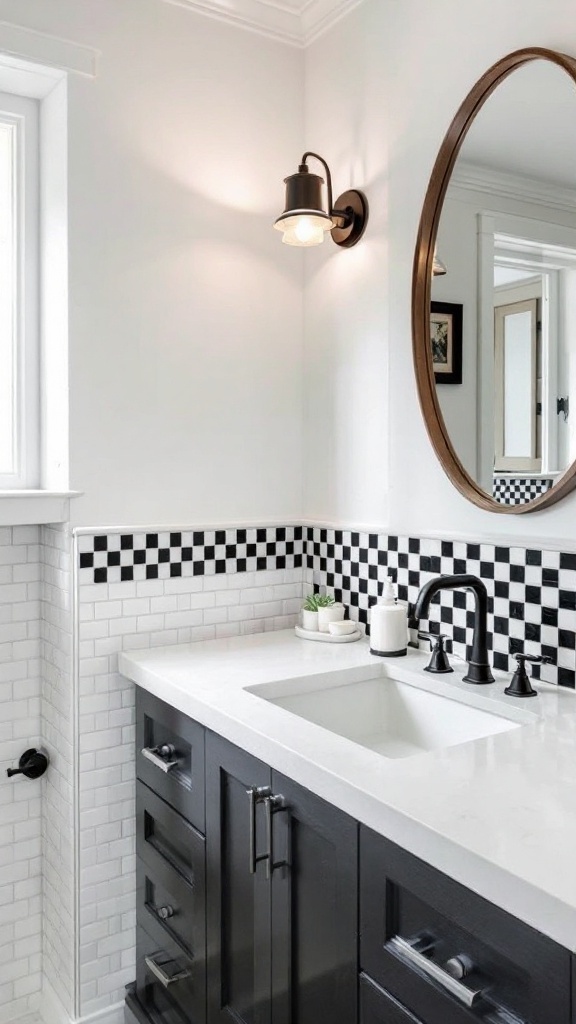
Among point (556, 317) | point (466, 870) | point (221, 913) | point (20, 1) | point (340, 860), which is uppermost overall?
point (20, 1)

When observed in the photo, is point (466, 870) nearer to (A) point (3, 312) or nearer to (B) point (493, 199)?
(B) point (493, 199)

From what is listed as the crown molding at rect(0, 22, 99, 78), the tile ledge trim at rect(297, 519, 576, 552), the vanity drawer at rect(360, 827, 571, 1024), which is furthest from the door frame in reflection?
the crown molding at rect(0, 22, 99, 78)

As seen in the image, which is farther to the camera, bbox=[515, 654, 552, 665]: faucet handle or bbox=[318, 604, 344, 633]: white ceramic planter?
bbox=[318, 604, 344, 633]: white ceramic planter

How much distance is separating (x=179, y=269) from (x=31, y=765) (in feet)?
4.59

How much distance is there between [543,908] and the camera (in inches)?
33.0

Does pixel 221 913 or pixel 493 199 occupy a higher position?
pixel 493 199

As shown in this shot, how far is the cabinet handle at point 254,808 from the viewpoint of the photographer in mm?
1378

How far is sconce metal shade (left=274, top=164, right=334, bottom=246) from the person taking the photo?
1.96 meters

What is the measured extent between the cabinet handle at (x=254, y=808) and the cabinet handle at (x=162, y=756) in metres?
0.40

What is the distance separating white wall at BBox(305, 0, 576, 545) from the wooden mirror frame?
0.04 m

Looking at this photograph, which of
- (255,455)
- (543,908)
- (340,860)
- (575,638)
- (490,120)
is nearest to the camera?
(543,908)

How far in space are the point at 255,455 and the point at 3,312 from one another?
2.59ft

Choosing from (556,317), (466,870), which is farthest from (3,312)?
(466,870)

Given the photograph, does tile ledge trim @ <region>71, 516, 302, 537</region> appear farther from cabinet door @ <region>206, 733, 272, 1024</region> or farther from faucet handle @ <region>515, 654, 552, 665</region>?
faucet handle @ <region>515, 654, 552, 665</region>
